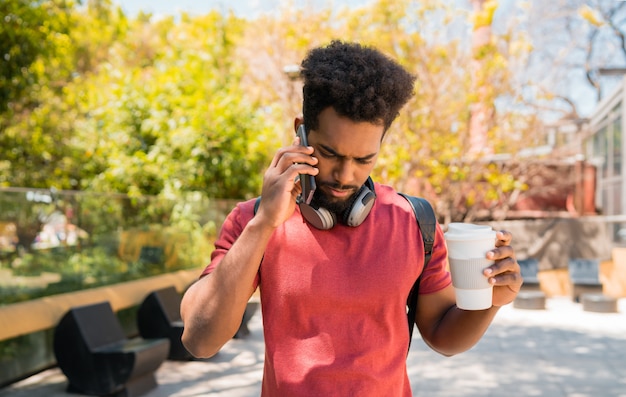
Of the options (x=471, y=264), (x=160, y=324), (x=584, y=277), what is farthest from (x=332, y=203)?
(x=584, y=277)

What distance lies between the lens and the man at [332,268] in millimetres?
1646

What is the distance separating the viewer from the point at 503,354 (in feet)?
27.7

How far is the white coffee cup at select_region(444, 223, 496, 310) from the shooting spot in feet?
5.49

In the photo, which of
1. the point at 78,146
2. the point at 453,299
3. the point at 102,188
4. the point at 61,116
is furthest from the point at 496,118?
the point at 453,299

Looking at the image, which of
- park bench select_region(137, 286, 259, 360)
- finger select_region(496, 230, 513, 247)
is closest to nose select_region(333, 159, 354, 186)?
finger select_region(496, 230, 513, 247)

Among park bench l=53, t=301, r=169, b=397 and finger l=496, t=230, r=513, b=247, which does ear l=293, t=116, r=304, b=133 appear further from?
park bench l=53, t=301, r=169, b=397

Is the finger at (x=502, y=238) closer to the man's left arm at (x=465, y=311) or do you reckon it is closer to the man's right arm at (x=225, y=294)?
the man's left arm at (x=465, y=311)

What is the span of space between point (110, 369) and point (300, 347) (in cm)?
502

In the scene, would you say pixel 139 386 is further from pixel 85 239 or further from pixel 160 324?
pixel 85 239

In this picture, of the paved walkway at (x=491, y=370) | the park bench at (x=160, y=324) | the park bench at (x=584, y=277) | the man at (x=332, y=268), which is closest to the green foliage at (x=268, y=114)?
the park bench at (x=584, y=277)

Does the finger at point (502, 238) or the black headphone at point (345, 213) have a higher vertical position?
A: the black headphone at point (345, 213)

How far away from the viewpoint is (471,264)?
65.9 inches

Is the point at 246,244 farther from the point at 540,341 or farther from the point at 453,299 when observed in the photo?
the point at 540,341

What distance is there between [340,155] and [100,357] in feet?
17.2
